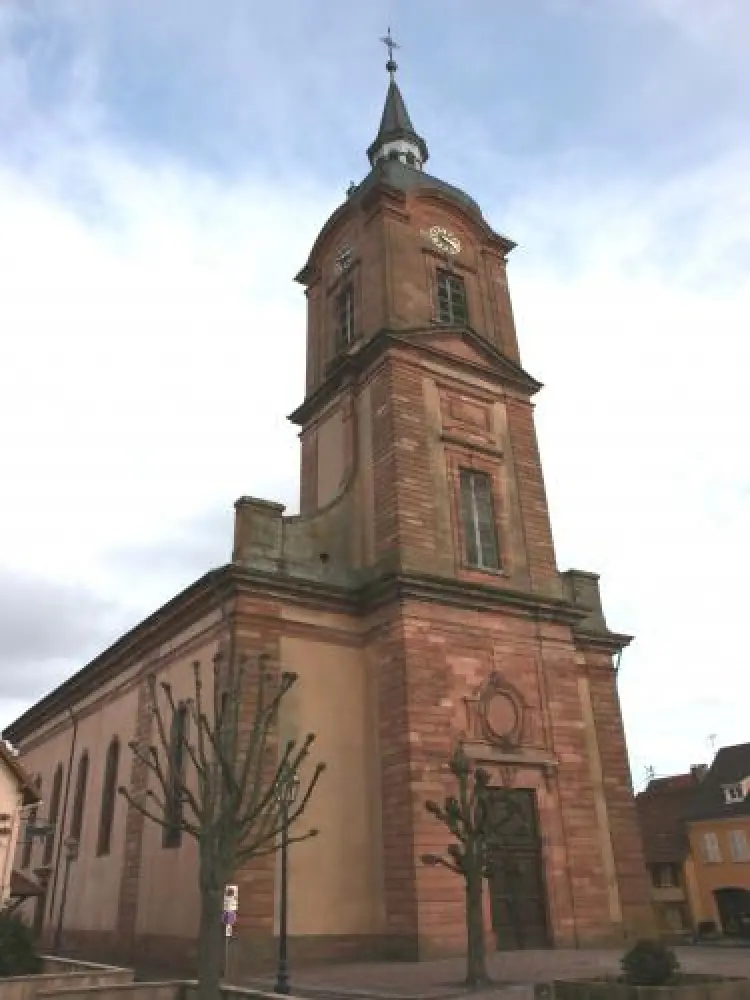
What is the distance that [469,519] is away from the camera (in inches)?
921

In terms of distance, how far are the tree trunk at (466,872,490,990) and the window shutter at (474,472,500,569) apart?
30.5ft

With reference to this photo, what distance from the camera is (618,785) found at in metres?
22.8

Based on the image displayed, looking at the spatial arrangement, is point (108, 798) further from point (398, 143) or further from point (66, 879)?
point (398, 143)

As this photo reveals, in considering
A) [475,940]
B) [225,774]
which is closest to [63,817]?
[475,940]

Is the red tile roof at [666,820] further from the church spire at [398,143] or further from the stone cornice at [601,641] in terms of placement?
the church spire at [398,143]

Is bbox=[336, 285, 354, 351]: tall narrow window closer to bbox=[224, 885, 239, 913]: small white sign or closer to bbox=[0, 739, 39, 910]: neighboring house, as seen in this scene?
bbox=[0, 739, 39, 910]: neighboring house

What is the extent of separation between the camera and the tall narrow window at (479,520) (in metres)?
23.0

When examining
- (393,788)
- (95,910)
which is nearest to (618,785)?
(393,788)

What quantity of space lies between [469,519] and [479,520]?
0.36 meters

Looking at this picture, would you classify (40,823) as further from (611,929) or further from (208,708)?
(611,929)

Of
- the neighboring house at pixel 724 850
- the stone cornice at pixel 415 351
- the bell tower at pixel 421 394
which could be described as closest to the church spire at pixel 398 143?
the bell tower at pixel 421 394

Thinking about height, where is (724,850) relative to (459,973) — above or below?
above

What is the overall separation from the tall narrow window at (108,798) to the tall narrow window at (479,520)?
12.4 metres

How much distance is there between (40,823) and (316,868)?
10.4m
